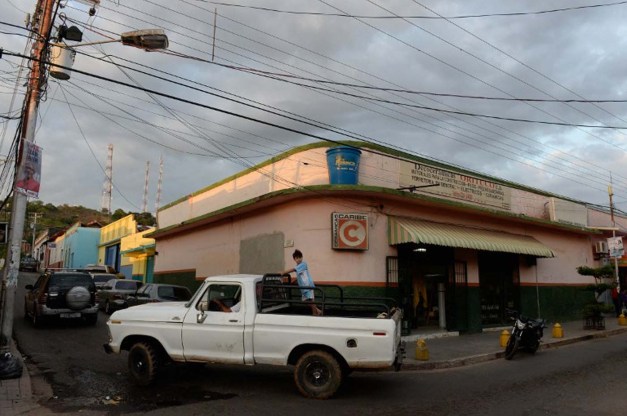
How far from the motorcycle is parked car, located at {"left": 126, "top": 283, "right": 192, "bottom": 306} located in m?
10.2

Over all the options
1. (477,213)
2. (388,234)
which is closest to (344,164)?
(388,234)

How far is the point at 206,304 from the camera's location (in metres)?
7.69

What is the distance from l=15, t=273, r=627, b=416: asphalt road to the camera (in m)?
6.56

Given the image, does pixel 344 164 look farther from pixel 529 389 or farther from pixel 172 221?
pixel 172 221

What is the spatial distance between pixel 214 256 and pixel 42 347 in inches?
333

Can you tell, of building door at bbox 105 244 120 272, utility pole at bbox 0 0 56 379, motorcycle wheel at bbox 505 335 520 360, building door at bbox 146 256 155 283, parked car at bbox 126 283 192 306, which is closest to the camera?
utility pole at bbox 0 0 56 379

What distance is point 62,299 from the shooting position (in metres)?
14.3

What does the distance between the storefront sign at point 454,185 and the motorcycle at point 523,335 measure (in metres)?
5.05

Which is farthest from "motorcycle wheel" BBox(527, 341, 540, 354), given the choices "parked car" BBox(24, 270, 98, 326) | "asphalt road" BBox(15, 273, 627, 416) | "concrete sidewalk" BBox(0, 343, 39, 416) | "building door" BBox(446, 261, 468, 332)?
"parked car" BBox(24, 270, 98, 326)

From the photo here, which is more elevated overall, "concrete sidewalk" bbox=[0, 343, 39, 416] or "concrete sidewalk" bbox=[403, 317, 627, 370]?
"concrete sidewalk" bbox=[0, 343, 39, 416]

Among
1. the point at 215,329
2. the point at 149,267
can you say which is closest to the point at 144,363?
the point at 215,329

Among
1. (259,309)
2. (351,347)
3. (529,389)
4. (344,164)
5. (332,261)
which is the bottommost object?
(529,389)

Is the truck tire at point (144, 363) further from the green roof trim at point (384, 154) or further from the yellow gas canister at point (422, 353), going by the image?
the green roof trim at point (384, 154)

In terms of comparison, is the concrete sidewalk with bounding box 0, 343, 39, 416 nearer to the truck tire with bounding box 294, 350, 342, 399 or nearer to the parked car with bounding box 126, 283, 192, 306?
the truck tire with bounding box 294, 350, 342, 399
